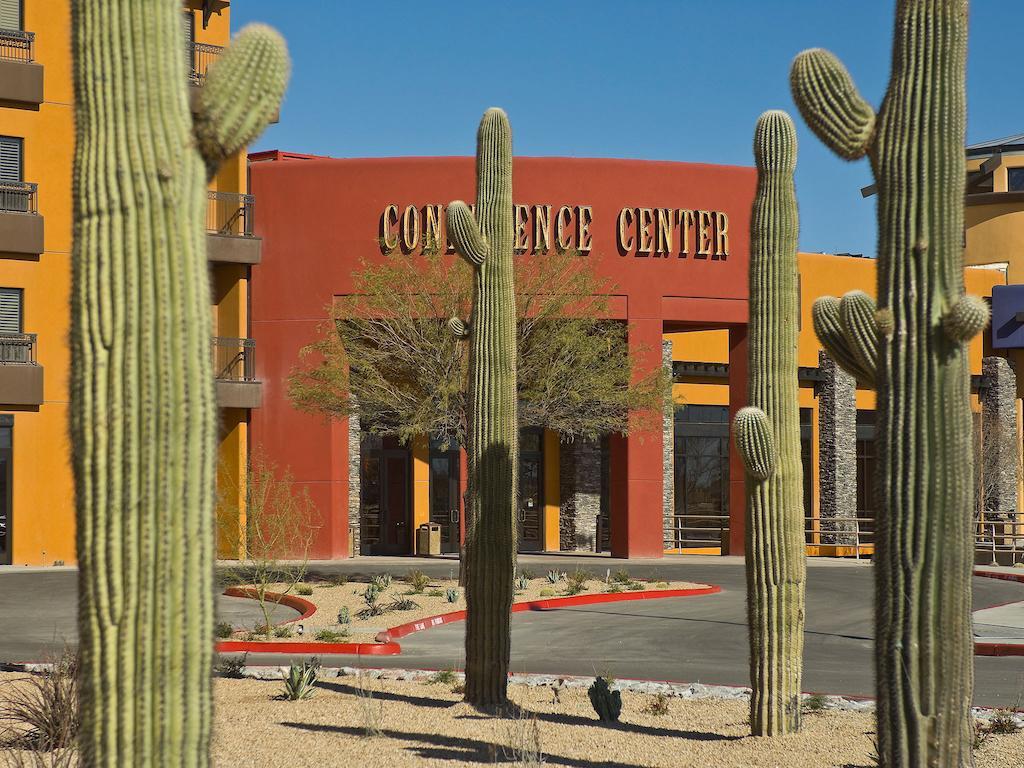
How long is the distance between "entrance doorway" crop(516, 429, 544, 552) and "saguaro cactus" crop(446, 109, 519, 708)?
995 inches

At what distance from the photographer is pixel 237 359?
30500 mm

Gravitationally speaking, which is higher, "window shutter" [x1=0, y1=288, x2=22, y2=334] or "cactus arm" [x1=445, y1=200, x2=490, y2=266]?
"window shutter" [x1=0, y1=288, x2=22, y2=334]

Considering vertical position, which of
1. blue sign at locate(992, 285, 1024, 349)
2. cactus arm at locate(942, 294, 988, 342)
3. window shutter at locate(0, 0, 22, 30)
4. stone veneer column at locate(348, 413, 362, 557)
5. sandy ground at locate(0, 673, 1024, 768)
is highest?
window shutter at locate(0, 0, 22, 30)

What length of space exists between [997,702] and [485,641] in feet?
16.1

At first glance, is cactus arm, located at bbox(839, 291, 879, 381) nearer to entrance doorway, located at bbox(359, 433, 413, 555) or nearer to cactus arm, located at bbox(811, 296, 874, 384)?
cactus arm, located at bbox(811, 296, 874, 384)

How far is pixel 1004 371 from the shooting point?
42844 mm

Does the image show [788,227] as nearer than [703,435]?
Yes

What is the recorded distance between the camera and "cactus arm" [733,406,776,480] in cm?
902

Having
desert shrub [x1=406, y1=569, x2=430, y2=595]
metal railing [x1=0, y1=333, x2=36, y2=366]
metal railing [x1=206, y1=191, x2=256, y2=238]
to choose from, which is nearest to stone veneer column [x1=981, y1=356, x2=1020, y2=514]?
metal railing [x1=206, y1=191, x2=256, y2=238]

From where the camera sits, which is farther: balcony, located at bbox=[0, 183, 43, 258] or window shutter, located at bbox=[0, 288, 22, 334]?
window shutter, located at bbox=[0, 288, 22, 334]

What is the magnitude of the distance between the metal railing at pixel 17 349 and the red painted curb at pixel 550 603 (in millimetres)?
14242

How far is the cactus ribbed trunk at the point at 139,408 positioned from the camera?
446cm

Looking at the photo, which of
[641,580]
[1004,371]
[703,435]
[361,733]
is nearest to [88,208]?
[361,733]

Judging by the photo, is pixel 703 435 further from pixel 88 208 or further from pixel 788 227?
pixel 88 208
